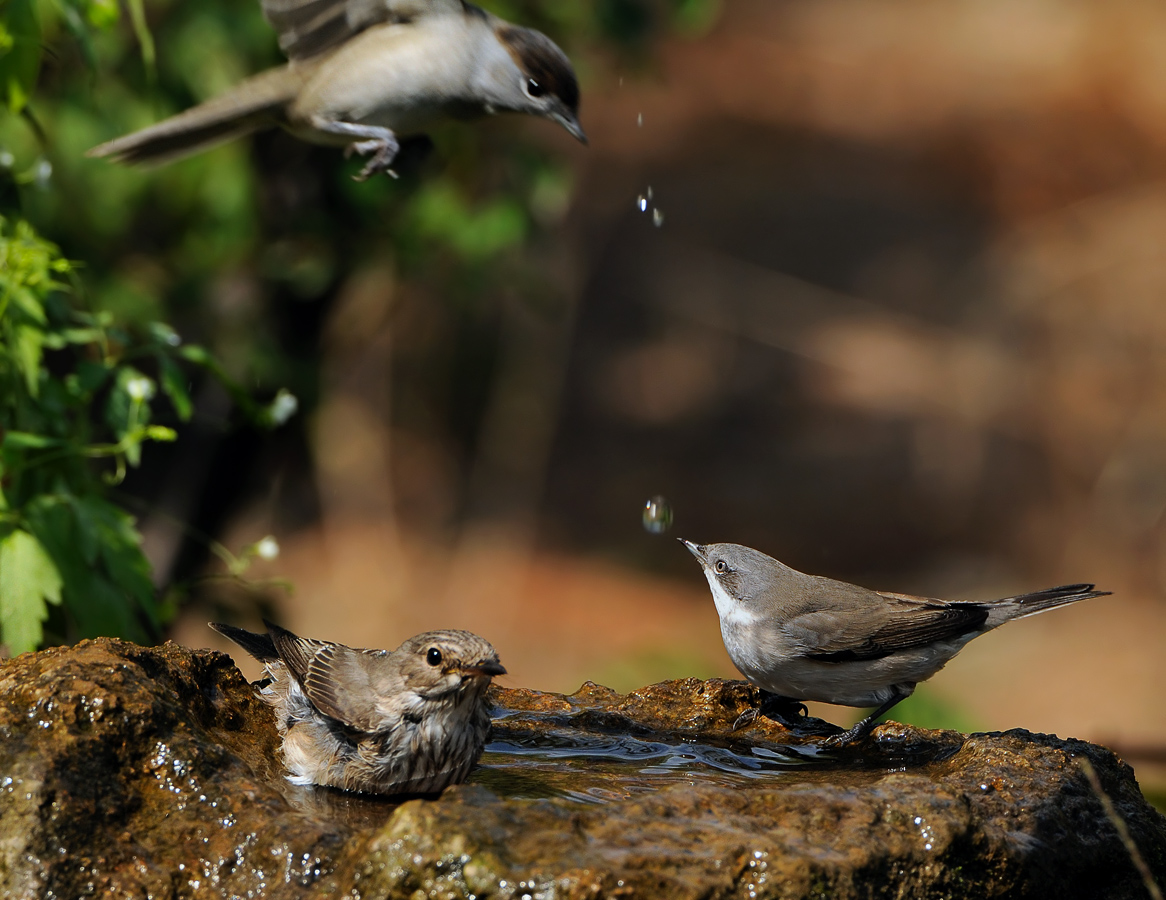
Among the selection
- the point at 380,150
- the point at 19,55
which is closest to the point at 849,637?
the point at 380,150

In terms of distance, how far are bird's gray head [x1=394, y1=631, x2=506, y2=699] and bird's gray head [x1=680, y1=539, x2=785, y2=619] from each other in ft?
5.39

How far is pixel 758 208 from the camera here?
2103cm

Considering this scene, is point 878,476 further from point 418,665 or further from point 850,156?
point 418,665

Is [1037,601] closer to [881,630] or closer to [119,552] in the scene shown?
[881,630]

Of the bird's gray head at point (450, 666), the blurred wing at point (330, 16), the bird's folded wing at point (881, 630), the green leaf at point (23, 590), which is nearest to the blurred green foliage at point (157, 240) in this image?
the green leaf at point (23, 590)

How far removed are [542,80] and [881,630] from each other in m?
2.55

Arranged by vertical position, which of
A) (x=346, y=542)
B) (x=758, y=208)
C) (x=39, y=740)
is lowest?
(x=346, y=542)

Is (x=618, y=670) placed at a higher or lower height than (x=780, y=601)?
lower

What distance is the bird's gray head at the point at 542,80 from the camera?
Result: 209 inches

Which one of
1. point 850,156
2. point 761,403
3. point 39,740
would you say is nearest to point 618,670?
point 39,740

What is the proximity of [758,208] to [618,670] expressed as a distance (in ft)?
42.6

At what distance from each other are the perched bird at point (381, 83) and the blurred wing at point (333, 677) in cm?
183

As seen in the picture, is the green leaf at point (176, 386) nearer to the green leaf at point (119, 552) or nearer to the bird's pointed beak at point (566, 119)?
Result: the green leaf at point (119, 552)

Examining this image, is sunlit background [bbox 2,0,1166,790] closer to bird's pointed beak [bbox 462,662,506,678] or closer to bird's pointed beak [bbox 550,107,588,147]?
bird's pointed beak [bbox 550,107,588,147]
